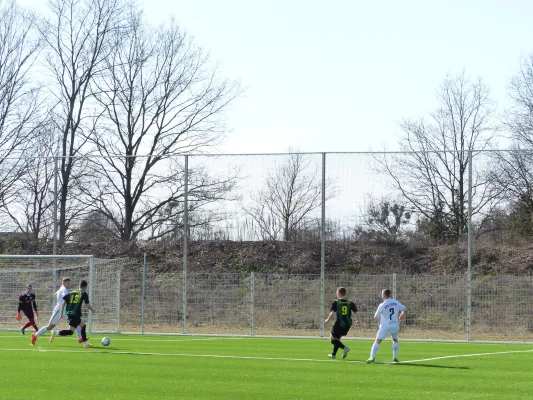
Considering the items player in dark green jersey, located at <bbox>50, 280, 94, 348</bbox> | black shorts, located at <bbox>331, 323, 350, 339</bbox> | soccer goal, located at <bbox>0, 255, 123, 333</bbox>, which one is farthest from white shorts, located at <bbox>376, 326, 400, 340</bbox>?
soccer goal, located at <bbox>0, 255, 123, 333</bbox>

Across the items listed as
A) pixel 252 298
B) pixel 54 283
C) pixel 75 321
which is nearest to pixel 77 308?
pixel 75 321

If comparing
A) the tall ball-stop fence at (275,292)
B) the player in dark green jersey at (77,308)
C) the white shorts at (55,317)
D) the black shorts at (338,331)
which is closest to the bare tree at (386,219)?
the tall ball-stop fence at (275,292)

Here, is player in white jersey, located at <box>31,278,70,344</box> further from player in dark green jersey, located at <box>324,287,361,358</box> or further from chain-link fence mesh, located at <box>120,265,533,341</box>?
player in dark green jersey, located at <box>324,287,361,358</box>

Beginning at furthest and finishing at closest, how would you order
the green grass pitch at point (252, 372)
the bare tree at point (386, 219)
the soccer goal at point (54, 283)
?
the bare tree at point (386, 219) → the soccer goal at point (54, 283) → the green grass pitch at point (252, 372)

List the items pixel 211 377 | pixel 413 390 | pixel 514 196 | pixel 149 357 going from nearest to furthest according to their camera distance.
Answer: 1. pixel 413 390
2. pixel 211 377
3. pixel 149 357
4. pixel 514 196

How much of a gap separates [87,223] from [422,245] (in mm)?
14450

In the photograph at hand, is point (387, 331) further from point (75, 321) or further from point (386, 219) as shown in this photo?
point (386, 219)

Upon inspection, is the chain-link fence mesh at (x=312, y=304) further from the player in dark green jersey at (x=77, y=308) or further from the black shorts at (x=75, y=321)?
the black shorts at (x=75, y=321)

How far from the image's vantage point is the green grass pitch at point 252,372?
13.3 metres

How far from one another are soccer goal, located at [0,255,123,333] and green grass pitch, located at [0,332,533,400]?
26.0 ft

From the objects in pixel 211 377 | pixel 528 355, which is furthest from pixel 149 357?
pixel 528 355

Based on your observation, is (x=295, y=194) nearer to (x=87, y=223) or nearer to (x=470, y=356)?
(x=87, y=223)

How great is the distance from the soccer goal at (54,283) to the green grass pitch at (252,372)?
7922 mm

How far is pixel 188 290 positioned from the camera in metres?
34.9
